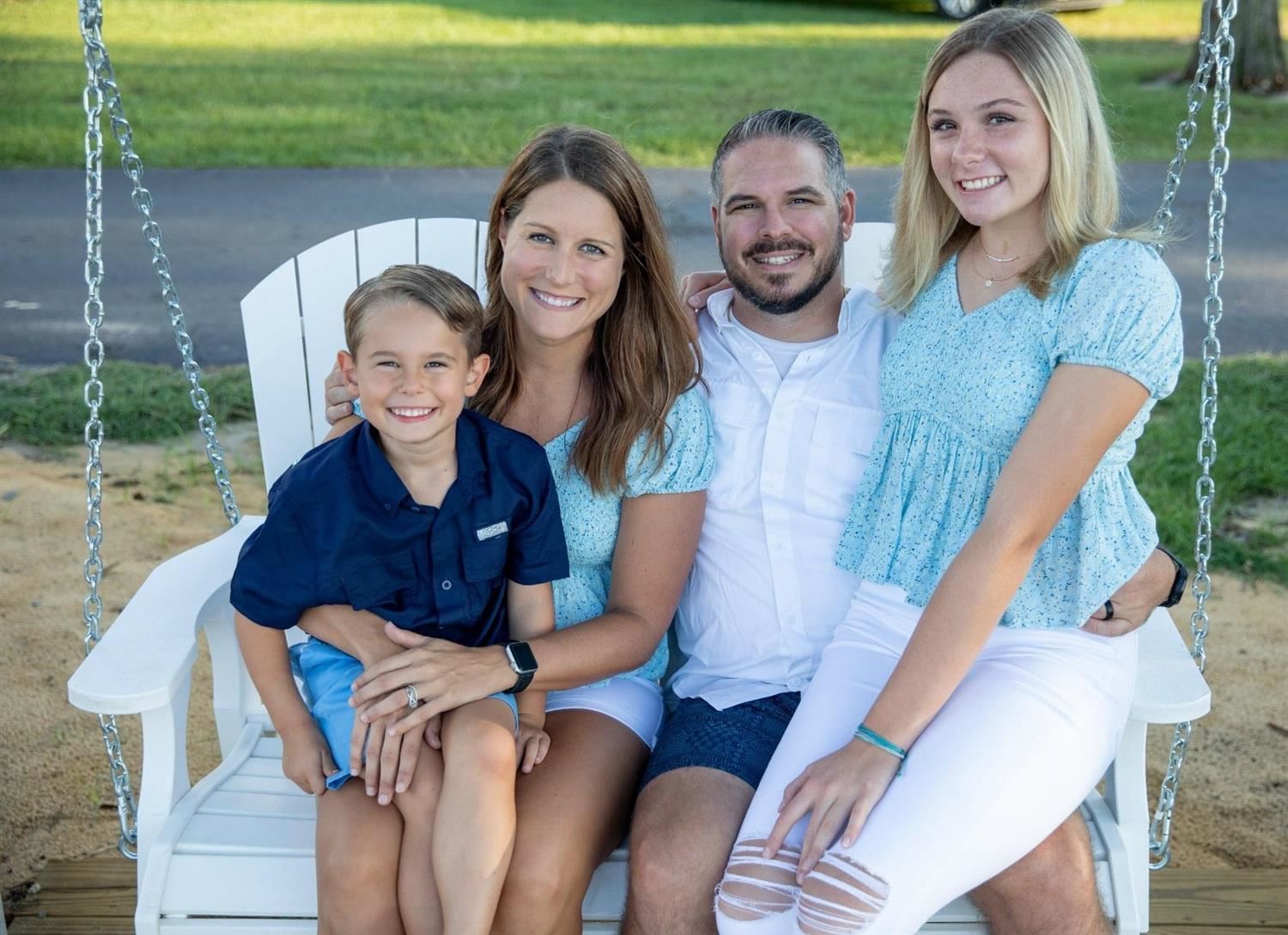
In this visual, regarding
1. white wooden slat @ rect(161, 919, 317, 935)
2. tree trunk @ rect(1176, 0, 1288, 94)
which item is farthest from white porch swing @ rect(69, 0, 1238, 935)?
tree trunk @ rect(1176, 0, 1288, 94)

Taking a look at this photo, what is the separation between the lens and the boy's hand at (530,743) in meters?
2.10

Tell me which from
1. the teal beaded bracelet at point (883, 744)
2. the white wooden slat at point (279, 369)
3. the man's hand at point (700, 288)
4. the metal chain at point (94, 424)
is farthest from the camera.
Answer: the white wooden slat at point (279, 369)

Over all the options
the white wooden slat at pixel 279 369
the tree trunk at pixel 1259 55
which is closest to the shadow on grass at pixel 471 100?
the tree trunk at pixel 1259 55

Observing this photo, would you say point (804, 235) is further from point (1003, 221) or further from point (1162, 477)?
point (1162, 477)

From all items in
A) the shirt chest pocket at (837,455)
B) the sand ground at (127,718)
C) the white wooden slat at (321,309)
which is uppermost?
the white wooden slat at (321,309)

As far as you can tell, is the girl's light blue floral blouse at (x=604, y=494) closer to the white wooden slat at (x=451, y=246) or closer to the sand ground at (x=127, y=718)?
the white wooden slat at (x=451, y=246)

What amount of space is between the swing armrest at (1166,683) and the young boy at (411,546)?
90 cm

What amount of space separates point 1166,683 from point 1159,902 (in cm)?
78

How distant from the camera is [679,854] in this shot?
6.46 ft

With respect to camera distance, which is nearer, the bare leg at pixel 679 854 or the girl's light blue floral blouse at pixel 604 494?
the bare leg at pixel 679 854

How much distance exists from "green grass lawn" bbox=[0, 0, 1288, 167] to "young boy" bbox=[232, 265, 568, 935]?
6.47m

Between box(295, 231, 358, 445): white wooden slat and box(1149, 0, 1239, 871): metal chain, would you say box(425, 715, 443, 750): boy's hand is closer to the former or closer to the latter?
box(295, 231, 358, 445): white wooden slat

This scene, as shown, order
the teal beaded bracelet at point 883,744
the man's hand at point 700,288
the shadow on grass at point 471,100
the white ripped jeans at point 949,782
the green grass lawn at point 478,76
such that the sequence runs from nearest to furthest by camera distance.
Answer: the white ripped jeans at point 949,782, the teal beaded bracelet at point 883,744, the man's hand at point 700,288, the shadow on grass at point 471,100, the green grass lawn at point 478,76

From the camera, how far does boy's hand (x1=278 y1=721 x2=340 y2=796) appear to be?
2074 mm
